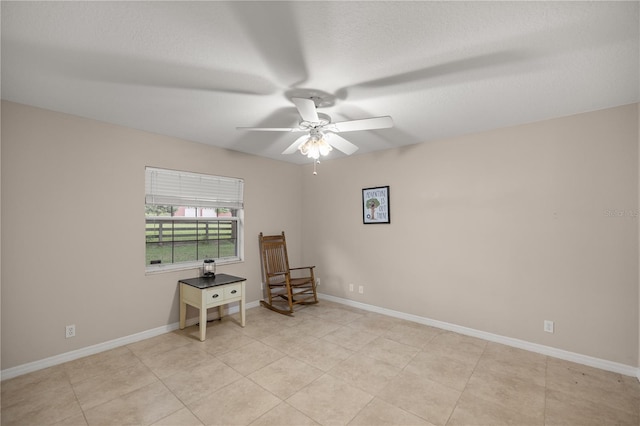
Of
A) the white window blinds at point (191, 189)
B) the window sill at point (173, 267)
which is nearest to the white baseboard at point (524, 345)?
the window sill at point (173, 267)

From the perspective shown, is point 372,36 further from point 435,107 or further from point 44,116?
point 44,116

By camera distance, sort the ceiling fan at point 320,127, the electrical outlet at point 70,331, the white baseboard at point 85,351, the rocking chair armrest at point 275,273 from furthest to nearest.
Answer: the rocking chair armrest at point 275,273, the electrical outlet at point 70,331, the white baseboard at point 85,351, the ceiling fan at point 320,127

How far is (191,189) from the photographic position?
3668 mm

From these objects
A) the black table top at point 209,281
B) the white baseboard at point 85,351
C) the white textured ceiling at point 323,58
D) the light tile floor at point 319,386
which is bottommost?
the light tile floor at point 319,386

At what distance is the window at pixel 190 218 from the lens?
3402mm

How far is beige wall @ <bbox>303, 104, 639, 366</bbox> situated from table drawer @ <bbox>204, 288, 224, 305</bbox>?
2.01 metres

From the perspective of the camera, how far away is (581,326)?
2674 millimetres

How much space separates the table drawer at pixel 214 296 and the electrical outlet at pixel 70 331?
119 cm

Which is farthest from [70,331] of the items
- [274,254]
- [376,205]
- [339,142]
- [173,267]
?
[376,205]

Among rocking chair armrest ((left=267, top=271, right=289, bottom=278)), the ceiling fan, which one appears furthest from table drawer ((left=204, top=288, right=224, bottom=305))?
the ceiling fan

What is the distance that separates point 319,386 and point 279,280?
7.87ft

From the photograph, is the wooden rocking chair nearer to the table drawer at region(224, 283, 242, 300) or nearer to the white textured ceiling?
the table drawer at region(224, 283, 242, 300)

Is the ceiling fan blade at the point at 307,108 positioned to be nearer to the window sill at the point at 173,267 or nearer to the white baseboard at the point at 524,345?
the window sill at the point at 173,267

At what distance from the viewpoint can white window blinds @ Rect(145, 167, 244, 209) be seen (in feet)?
11.0
